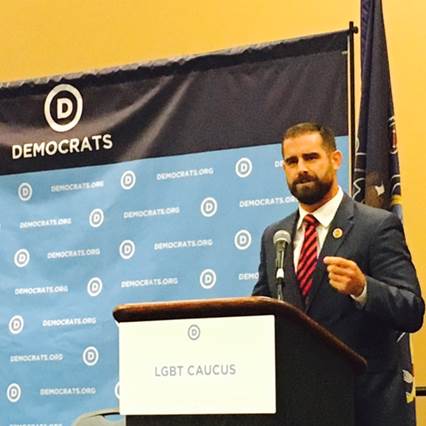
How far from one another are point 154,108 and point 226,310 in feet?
7.20

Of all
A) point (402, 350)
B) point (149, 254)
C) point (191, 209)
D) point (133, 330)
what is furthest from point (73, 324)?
point (133, 330)

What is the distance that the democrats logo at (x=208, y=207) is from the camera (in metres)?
4.12

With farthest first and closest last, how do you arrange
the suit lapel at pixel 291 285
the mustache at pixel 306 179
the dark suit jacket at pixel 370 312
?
the mustache at pixel 306 179, the suit lapel at pixel 291 285, the dark suit jacket at pixel 370 312

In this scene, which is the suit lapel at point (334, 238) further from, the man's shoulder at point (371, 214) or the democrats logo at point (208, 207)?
the democrats logo at point (208, 207)

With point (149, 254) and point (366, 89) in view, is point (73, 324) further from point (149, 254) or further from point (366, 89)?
point (366, 89)

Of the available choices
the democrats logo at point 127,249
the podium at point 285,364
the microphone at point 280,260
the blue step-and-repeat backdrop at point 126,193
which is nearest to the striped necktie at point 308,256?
the microphone at point 280,260

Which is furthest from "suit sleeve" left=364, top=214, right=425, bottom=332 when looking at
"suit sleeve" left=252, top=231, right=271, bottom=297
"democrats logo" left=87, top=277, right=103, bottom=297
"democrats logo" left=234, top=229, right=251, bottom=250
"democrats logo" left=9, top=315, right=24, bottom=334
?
"democrats logo" left=9, top=315, right=24, bottom=334

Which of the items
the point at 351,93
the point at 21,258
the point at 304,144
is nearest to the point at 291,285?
the point at 304,144

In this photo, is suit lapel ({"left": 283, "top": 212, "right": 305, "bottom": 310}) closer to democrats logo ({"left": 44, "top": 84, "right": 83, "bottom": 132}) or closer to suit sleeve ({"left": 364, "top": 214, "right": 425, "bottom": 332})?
suit sleeve ({"left": 364, "top": 214, "right": 425, "bottom": 332})

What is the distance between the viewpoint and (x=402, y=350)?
10.4 ft

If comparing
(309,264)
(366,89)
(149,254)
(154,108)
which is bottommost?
(309,264)

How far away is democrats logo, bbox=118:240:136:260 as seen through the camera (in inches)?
169

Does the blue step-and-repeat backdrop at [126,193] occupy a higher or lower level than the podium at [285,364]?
higher

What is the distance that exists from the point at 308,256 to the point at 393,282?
315 mm
